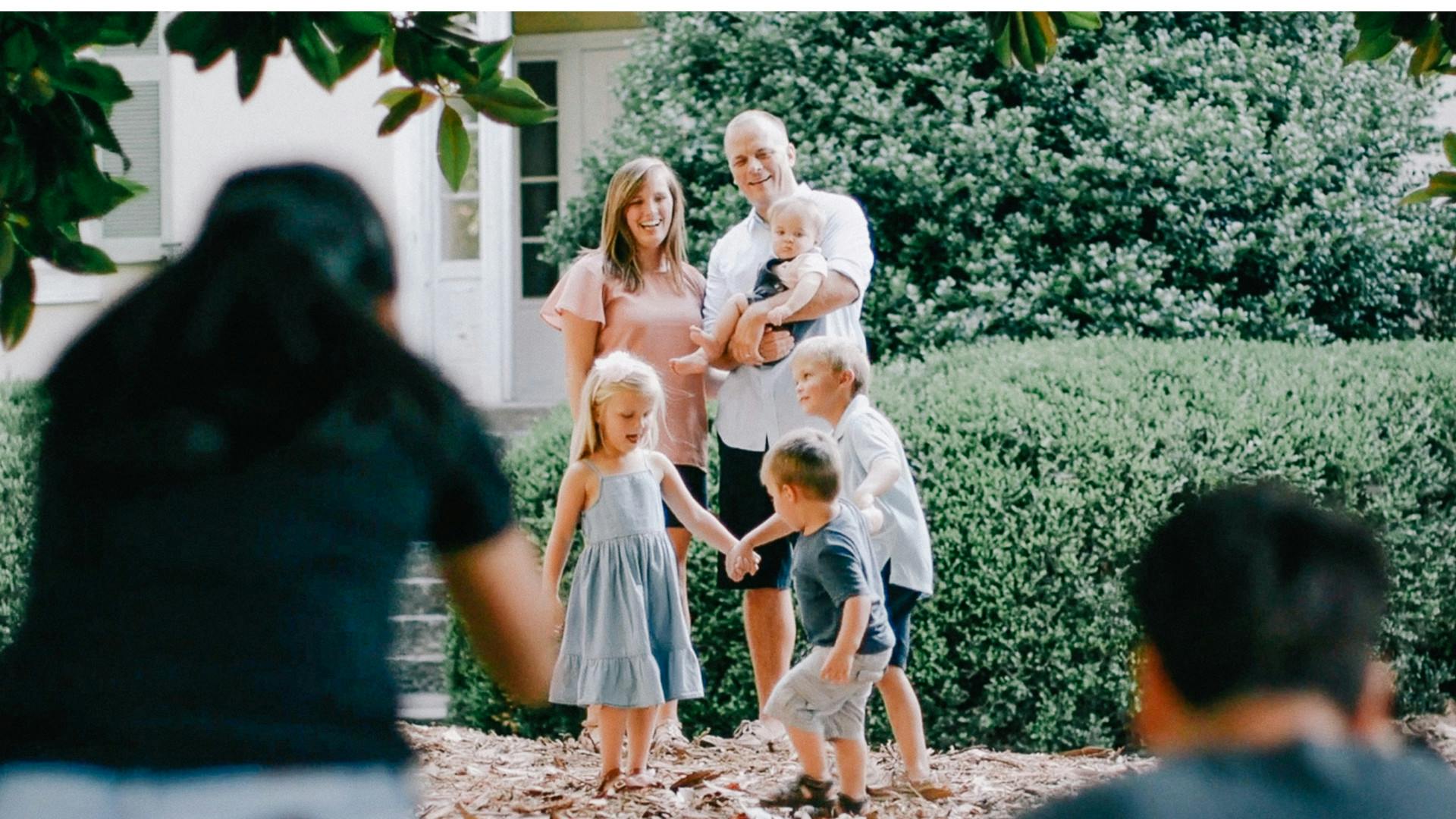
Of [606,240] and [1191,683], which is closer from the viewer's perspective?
[1191,683]

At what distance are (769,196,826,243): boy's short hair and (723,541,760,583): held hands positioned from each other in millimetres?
990

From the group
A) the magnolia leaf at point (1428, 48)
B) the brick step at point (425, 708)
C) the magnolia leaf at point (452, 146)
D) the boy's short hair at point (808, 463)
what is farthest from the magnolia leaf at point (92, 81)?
the brick step at point (425, 708)

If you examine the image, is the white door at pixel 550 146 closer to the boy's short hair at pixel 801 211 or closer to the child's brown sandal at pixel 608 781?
the boy's short hair at pixel 801 211

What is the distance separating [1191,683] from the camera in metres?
1.45

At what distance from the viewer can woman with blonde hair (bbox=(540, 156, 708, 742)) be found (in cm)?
449

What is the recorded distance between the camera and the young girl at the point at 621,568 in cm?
398

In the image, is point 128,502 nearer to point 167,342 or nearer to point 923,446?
point 167,342

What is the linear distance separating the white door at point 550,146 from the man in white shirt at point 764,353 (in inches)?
257

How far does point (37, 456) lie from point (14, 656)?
22cm

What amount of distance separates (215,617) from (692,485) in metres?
3.03

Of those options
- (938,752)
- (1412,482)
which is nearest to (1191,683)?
(938,752)

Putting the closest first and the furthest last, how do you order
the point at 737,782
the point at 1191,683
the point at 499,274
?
the point at 1191,683 → the point at 737,782 → the point at 499,274

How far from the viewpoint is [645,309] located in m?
4.53

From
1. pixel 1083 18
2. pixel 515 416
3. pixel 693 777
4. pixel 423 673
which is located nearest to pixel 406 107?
pixel 1083 18
